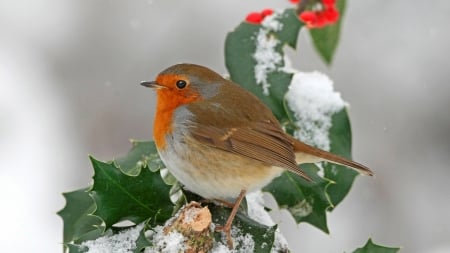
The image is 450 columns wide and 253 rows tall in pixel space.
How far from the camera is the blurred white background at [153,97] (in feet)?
20.7

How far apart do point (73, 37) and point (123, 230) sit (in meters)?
5.22

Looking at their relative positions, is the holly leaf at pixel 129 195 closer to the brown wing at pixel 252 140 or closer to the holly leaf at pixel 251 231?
the holly leaf at pixel 251 231

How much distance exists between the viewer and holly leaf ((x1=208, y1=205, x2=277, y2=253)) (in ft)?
6.73

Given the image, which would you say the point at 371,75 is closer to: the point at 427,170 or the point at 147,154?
the point at 427,170

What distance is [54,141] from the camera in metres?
6.55

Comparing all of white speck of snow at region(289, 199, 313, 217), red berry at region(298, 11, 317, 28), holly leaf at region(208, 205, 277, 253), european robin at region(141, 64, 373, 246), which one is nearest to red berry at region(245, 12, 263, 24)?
red berry at region(298, 11, 317, 28)

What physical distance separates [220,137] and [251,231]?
66cm

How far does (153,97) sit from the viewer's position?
669cm

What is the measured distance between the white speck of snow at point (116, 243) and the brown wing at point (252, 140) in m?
0.68

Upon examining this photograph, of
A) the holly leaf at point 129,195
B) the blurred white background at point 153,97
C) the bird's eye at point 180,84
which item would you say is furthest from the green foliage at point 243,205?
the blurred white background at point 153,97

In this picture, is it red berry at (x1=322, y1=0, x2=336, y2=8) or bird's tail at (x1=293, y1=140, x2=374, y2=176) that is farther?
red berry at (x1=322, y1=0, x2=336, y2=8)

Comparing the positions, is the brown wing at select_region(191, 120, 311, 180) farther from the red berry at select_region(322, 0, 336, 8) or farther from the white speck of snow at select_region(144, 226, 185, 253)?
the white speck of snow at select_region(144, 226, 185, 253)

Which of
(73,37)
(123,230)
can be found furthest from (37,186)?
(123,230)

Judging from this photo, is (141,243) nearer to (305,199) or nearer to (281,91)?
(305,199)
